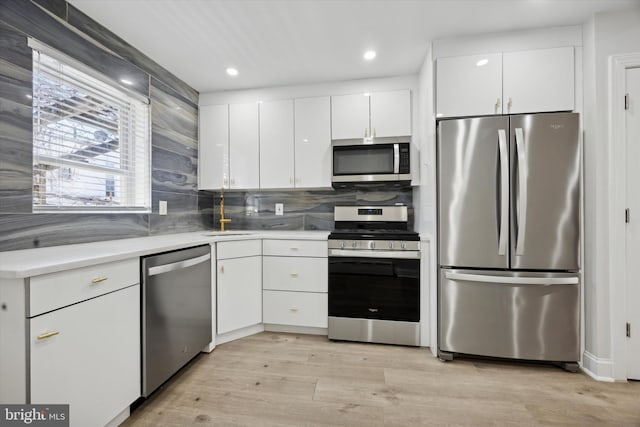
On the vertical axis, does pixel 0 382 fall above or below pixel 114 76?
below

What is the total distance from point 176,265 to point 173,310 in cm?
28

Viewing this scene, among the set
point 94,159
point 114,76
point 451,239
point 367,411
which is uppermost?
point 114,76

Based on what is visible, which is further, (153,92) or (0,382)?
(153,92)

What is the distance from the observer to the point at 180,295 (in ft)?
5.98

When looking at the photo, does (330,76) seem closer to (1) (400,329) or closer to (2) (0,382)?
(1) (400,329)

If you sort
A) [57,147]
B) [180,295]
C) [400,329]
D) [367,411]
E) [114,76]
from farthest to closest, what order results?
1. [400,329]
2. [114,76]
3. [180,295]
4. [57,147]
5. [367,411]

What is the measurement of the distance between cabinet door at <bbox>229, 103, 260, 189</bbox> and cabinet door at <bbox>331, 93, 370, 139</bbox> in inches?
32.4

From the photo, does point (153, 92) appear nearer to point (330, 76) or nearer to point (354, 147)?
point (330, 76)

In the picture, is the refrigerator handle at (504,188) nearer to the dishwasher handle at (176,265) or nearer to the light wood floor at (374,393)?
the light wood floor at (374,393)

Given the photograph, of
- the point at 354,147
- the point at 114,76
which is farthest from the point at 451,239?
the point at 114,76

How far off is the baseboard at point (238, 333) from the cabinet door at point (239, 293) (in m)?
0.08

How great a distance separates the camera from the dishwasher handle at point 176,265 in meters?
1.59

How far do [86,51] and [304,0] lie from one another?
145 cm

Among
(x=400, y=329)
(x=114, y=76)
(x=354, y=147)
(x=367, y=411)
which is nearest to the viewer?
(x=367, y=411)
